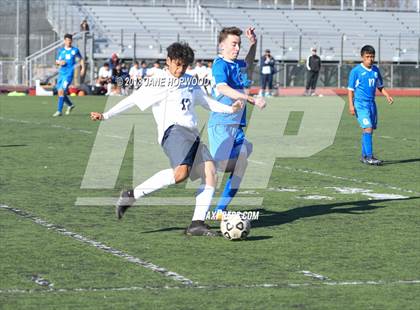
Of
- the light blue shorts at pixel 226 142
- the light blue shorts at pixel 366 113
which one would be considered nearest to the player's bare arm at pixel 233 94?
the light blue shorts at pixel 226 142

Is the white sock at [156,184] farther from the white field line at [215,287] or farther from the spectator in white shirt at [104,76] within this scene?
the spectator in white shirt at [104,76]

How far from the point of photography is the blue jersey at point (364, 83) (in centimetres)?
1622

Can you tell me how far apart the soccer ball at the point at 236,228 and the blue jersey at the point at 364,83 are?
7.58m

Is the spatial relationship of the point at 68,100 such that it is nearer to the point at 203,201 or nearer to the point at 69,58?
the point at 69,58

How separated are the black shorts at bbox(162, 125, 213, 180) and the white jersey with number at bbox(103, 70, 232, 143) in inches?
2.3

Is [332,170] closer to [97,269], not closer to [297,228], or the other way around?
[297,228]

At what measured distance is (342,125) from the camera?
25781 mm

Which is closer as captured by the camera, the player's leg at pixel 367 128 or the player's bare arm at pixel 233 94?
the player's bare arm at pixel 233 94

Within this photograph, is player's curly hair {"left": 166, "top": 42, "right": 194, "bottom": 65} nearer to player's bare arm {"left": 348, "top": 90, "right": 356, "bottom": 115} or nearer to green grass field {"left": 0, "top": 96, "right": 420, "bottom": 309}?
green grass field {"left": 0, "top": 96, "right": 420, "bottom": 309}

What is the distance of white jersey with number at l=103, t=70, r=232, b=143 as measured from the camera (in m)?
9.15

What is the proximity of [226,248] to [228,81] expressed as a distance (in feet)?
6.26

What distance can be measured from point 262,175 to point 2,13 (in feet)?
136

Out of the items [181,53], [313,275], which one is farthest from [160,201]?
[313,275]

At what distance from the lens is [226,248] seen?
28.5ft
